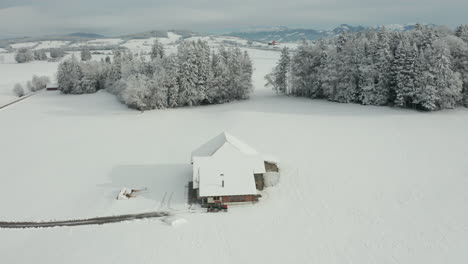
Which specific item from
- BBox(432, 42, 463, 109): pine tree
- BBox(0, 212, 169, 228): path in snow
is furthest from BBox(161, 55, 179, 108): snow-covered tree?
BBox(432, 42, 463, 109): pine tree

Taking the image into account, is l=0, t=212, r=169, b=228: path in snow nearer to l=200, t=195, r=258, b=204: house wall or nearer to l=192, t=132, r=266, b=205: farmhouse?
l=200, t=195, r=258, b=204: house wall

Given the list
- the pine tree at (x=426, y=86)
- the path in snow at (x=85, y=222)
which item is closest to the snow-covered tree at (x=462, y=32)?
the pine tree at (x=426, y=86)

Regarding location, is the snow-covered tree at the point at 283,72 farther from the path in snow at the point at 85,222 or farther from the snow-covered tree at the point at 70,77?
the path in snow at the point at 85,222

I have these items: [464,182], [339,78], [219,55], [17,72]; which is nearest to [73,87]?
[219,55]

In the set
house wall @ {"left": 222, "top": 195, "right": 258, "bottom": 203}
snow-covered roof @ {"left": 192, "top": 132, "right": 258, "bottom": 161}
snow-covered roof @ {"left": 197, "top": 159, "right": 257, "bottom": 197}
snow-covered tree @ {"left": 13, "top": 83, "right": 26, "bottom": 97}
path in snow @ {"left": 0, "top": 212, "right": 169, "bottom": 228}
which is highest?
snow-covered tree @ {"left": 13, "top": 83, "right": 26, "bottom": 97}

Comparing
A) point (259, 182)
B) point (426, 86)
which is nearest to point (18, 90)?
point (259, 182)

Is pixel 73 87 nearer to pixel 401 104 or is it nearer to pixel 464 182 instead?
pixel 401 104
